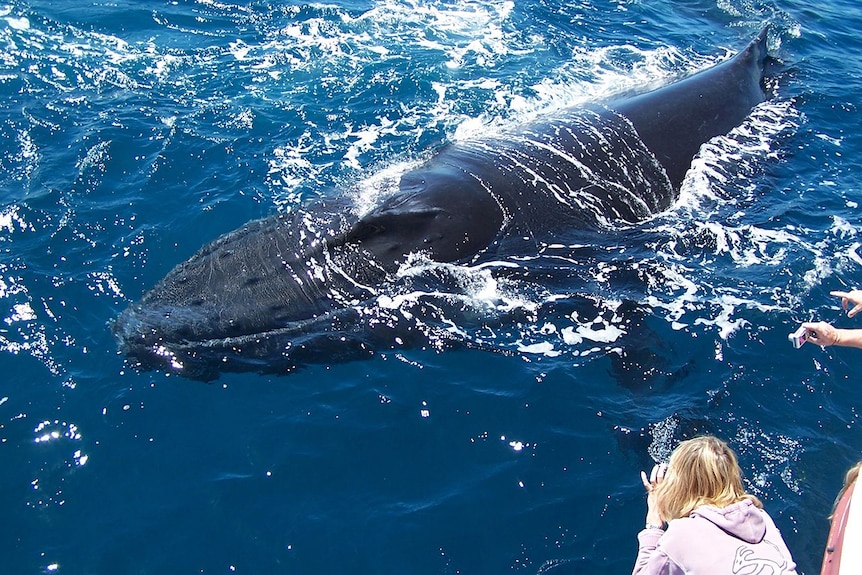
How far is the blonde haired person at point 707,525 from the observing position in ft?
18.4

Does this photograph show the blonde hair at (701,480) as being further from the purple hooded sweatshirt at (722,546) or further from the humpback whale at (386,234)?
the humpback whale at (386,234)

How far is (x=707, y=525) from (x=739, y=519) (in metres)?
0.27

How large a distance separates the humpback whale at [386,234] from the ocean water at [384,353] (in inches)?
15.5

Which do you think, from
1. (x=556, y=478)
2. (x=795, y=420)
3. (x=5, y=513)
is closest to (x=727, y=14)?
(x=795, y=420)

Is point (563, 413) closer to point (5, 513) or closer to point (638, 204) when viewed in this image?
point (638, 204)

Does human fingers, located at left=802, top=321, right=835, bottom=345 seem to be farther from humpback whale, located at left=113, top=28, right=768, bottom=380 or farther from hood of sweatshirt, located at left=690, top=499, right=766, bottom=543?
humpback whale, located at left=113, top=28, right=768, bottom=380

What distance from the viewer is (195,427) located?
9.69 m

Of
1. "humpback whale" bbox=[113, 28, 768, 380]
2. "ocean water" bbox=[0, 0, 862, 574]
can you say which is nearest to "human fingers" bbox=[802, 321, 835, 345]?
"ocean water" bbox=[0, 0, 862, 574]

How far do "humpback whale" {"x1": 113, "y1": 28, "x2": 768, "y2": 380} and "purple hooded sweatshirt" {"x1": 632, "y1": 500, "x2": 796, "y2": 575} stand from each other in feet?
18.4

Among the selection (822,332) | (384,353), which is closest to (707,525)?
(822,332)

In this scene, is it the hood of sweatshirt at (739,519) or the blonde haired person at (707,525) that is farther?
the hood of sweatshirt at (739,519)

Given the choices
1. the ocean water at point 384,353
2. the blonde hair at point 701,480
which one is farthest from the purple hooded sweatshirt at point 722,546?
the ocean water at point 384,353

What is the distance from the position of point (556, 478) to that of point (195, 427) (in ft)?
15.5

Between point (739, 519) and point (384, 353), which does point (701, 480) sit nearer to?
point (739, 519)
